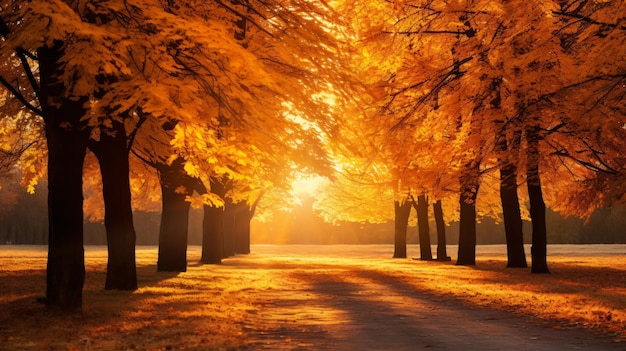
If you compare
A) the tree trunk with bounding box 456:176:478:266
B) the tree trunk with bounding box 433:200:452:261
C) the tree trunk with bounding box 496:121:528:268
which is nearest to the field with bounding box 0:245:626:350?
the tree trunk with bounding box 496:121:528:268

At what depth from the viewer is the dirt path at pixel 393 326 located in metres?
9.83

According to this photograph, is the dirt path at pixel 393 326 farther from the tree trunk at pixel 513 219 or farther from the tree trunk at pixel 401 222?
the tree trunk at pixel 401 222

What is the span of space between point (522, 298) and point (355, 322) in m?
5.55

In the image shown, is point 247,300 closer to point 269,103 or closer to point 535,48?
point 269,103

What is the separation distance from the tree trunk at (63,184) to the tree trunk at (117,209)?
14.3 feet

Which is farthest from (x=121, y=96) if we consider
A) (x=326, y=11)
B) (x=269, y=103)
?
(x=326, y=11)

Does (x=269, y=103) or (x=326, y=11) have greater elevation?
(x=326, y=11)

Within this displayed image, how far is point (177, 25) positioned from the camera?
35.0ft

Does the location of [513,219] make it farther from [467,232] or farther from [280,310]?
[280,310]

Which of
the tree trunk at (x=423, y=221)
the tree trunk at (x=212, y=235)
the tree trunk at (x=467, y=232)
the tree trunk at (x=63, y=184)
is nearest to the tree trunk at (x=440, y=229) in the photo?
the tree trunk at (x=423, y=221)

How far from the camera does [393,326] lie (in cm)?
1180

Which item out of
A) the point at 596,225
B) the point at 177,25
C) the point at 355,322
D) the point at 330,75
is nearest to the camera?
the point at 177,25

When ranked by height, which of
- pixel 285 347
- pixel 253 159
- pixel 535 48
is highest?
pixel 535 48

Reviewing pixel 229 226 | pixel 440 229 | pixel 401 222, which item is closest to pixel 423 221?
pixel 440 229
